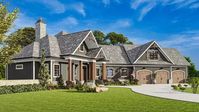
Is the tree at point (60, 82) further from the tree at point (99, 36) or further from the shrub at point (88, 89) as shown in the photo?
the tree at point (99, 36)

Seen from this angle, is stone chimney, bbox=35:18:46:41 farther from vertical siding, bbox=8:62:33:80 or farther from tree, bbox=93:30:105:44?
tree, bbox=93:30:105:44

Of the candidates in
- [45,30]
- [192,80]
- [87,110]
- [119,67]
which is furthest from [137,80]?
[87,110]

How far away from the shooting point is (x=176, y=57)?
51531 millimetres

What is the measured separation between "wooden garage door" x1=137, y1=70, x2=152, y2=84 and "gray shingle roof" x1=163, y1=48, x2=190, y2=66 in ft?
19.3

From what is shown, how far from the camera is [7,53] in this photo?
56.4ft

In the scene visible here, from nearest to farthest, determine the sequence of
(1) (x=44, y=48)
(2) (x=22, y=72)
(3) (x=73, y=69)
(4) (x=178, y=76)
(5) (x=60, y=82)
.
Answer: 1. (5) (x=60, y=82)
2. (1) (x=44, y=48)
3. (2) (x=22, y=72)
4. (3) (x=73, y=69)
5. (4) (x=178, y=76)

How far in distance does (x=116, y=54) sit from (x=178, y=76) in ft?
37.8

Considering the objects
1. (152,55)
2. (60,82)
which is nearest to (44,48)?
(60,82)

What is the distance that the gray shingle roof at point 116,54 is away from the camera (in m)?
45.8

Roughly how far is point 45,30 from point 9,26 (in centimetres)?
2185

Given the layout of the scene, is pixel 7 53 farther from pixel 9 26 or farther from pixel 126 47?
pixel 126 47

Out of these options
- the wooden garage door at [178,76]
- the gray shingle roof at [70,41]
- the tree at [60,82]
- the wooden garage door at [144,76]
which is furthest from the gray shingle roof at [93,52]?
the wooden garage door at [178,76]

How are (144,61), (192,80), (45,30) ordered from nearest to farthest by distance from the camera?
(192,80) → (45,30) → (144,61)

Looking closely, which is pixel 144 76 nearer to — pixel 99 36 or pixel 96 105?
pixel 99 36
